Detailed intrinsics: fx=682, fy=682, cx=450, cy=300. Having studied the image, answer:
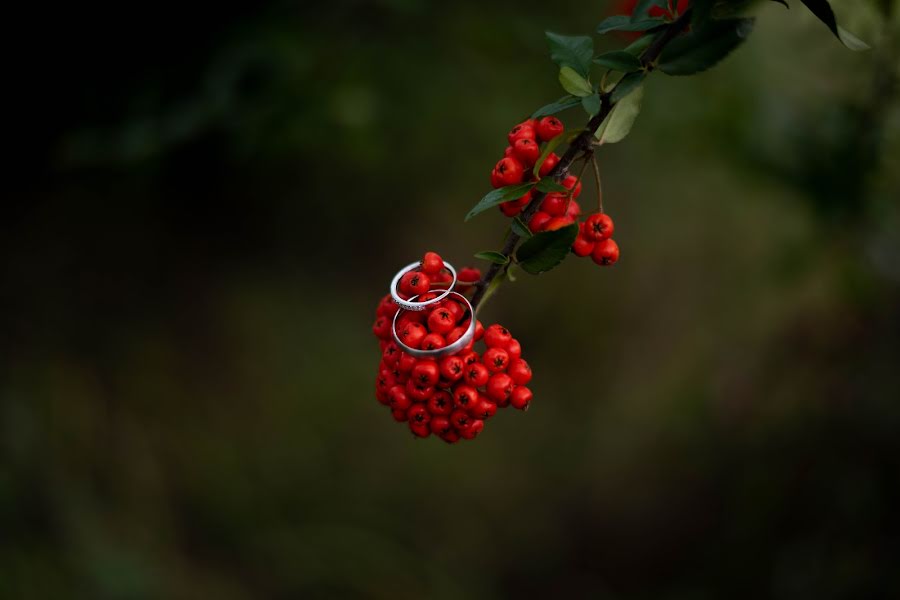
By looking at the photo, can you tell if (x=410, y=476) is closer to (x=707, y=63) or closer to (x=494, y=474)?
(x=494, y=474)

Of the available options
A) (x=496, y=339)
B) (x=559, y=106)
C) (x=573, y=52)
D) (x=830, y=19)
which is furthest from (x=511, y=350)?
(x=830, y=19)

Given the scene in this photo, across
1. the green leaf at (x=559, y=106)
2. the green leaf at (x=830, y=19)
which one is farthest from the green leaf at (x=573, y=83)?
the green leaf at (x=830, y=19)

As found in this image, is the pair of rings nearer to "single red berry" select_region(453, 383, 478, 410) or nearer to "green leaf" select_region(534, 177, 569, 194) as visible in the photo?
"single red berry" select_region(453, 383, 478, 410)

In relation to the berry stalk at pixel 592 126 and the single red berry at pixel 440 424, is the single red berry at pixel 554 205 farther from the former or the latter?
the single red berry at pixel 440 424

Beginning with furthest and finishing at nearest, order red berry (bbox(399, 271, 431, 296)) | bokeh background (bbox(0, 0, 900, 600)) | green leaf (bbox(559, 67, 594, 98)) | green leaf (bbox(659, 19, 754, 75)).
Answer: bokeh background (bbox(0, 0, 900, 600))
red berry (bbox(399, 271, 431, 296))
green leaf (bbox(559, 67, 594, 98))
green leaf (bbox(659, 19, 754, 75))

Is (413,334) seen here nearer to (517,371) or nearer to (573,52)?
(517,371)

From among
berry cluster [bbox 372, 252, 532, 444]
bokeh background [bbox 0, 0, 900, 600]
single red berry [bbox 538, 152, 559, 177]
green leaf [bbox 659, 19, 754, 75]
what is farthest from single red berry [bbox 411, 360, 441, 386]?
bokeh background [bbox 0, 0, 900, 600]
